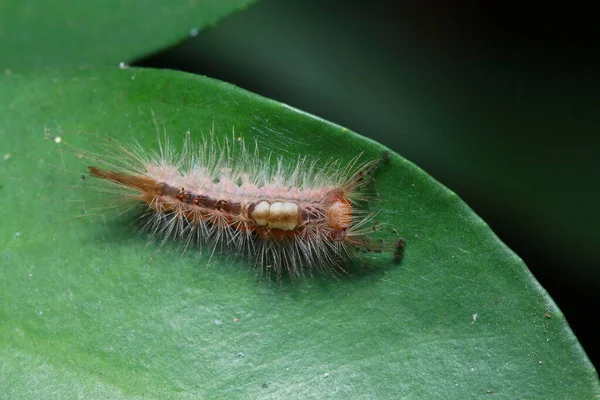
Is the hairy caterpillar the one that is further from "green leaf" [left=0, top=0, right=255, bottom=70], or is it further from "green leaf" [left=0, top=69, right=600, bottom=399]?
"green leaf" [left=0, top=0, right=255, bottom=70]

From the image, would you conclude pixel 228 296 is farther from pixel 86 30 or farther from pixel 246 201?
pixel 86 30

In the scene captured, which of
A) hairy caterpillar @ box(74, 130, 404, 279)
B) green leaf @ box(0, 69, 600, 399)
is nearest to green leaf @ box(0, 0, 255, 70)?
green leaf @ box(0, 69, 600, 399)

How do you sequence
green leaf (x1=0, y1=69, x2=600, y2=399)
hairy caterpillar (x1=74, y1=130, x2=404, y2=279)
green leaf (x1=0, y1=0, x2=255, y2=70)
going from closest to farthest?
green leaf (x1=0, y1=69, x2=600, y2=399), hairy caterpillar (x1=74, y1=130, x2=404, y2=279), green leaf (x1=0, y1=0, x2=255, y2=70)

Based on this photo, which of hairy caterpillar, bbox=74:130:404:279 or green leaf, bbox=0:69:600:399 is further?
hairy caterpillar, bbox=74:130:404:279

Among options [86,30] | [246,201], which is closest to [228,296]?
[246,201]

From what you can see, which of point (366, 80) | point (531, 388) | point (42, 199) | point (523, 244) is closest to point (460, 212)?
point (531, 388)

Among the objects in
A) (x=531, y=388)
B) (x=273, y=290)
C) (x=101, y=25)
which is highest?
(x=101, y=25)

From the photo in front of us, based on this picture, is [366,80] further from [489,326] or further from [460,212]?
[489,326]
